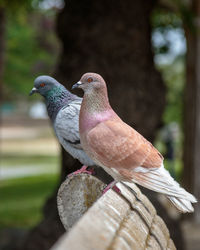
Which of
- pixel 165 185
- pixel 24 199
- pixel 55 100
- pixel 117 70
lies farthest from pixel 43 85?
pixel 24 199

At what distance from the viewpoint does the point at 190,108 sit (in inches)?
410

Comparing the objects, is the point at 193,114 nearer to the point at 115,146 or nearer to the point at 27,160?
the point at 115,146

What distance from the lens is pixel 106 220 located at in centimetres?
162

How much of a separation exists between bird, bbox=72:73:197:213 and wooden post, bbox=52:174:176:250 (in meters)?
0.15

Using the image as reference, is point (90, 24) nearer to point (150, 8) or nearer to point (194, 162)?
point (150, 8)

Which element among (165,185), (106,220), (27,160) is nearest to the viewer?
(106,220)

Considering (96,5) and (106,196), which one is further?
(96,5)

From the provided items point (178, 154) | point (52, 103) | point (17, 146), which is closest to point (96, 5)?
point (52, 103)

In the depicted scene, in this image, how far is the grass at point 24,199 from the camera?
12.1 metres

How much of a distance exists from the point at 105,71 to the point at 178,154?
48.9ft

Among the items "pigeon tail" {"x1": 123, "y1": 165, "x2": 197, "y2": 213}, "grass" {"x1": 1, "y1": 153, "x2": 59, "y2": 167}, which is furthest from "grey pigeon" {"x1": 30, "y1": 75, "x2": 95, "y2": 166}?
"grass" {"x1": 1, "y1": 153, "x2": 59, "y2": 167}

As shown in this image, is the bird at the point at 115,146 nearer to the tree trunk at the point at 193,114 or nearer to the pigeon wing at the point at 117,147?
the pigeon wing at the point at 117,147

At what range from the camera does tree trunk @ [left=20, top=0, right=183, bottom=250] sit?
7.55 metres

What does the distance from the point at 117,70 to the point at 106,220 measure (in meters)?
6.12
